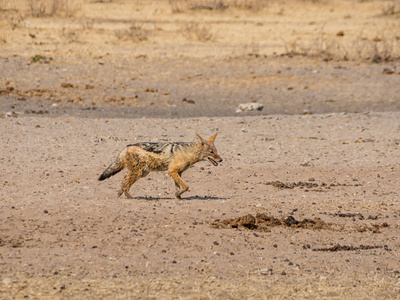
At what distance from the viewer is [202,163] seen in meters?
11.4

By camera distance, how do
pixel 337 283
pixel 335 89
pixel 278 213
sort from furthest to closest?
pixel 335 89 < pixel 278 213 < pixel 337 283

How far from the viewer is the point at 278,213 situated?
8.23m

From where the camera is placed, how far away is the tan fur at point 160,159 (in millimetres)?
8672

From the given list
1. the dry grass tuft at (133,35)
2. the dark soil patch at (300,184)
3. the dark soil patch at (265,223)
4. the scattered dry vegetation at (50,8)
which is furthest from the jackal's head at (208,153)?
the scattered dry vegetation at (50,8)

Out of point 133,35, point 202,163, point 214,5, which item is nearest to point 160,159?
point 202,163

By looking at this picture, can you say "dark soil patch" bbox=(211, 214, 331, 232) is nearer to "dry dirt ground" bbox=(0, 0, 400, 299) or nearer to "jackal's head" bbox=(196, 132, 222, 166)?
"dry dirt ground" bbox=(0, 0, 400, 299)

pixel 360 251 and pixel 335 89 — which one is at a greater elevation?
pixel 360 251

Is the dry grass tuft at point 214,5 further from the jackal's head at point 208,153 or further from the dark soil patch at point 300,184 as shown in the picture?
the jackal's head at point 208,153

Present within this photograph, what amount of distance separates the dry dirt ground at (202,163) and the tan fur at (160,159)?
0.27 m

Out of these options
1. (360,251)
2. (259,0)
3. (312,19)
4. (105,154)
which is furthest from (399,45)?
(360,251)

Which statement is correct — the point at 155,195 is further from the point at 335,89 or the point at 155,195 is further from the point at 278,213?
the point at 335,89

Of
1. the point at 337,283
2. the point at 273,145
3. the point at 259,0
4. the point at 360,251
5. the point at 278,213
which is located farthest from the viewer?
the point at 259,0

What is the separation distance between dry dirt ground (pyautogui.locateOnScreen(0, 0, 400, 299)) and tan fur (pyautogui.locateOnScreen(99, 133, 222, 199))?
273 millimetres

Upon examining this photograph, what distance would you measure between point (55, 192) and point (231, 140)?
16.3 feet
